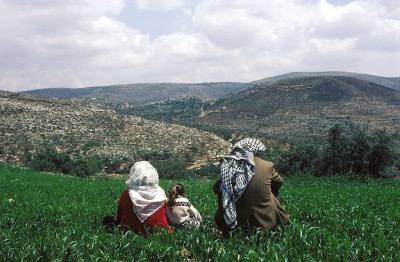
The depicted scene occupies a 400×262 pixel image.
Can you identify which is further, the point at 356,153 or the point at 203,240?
the point at 356,153

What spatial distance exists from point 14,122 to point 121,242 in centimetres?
5121

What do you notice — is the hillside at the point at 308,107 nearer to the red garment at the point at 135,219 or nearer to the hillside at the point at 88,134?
the hillside at the point at 88,134

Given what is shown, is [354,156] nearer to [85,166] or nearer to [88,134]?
[85,166]

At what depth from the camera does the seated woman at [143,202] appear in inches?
314

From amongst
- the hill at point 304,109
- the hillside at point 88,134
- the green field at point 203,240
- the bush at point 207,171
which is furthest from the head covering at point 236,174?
the hill at point 304,109

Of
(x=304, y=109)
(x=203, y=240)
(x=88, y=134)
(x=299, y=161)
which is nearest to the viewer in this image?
(x=203, y=240)

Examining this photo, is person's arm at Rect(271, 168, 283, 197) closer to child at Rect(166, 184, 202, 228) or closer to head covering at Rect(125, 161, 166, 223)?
child at Rect(166, 184, 202, 228)

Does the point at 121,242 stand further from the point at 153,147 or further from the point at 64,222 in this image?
the point at 153,147

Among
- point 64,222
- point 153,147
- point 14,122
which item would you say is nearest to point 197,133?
point 153,147

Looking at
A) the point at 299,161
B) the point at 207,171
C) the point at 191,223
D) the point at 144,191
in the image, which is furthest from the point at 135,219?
the point at 207,171

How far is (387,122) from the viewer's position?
96.2m

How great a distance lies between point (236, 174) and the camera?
7.53 meters

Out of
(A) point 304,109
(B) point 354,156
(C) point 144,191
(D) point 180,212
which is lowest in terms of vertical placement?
(A) point 304,109

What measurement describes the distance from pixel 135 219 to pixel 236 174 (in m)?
1.96
